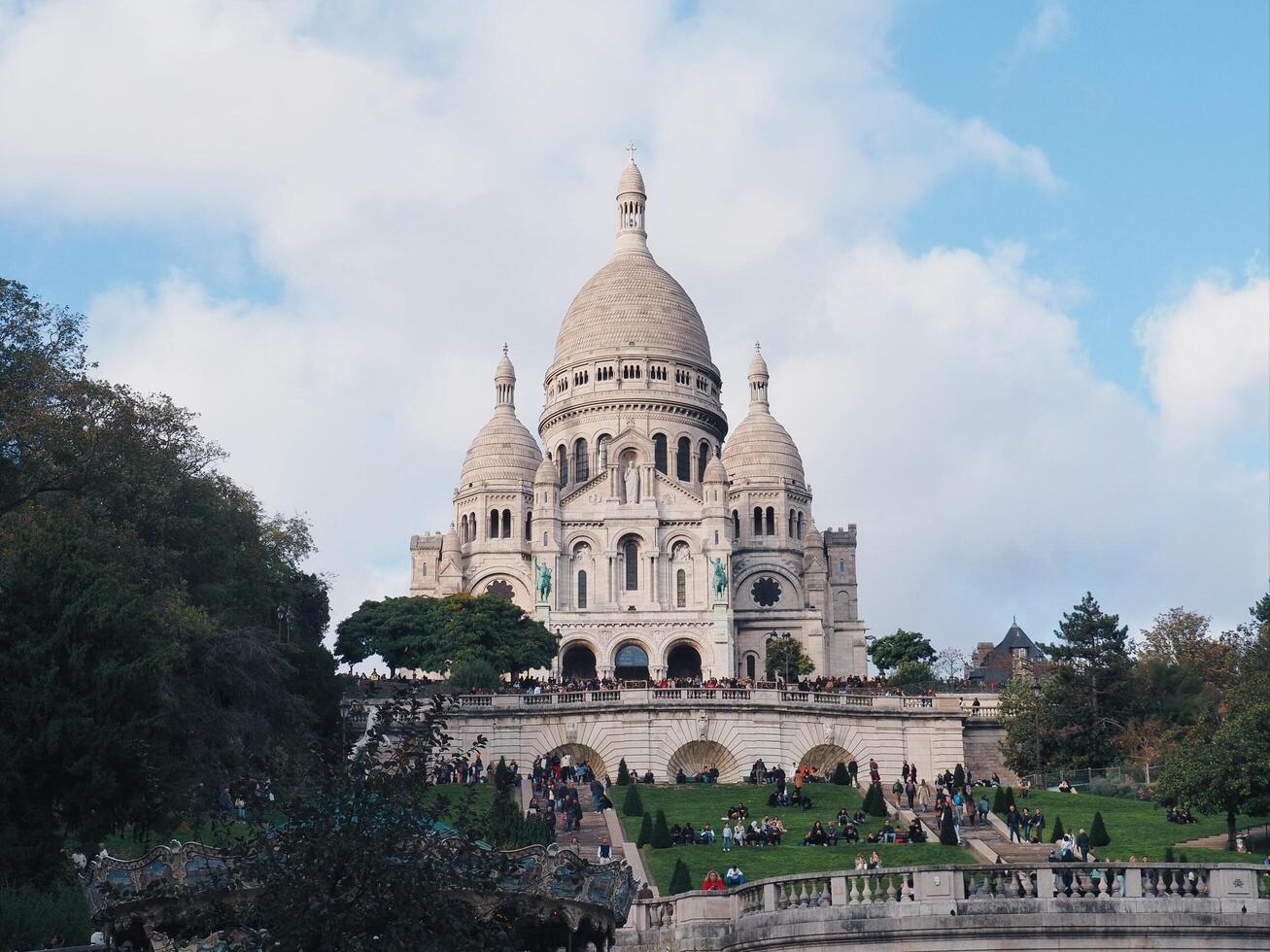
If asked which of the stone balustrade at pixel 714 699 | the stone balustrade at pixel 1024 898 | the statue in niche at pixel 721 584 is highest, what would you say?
the statue in niche at pixel 721 584

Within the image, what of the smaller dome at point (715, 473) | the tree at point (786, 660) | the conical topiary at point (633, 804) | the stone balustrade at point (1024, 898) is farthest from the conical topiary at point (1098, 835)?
the smaller dome at point (715, 473)

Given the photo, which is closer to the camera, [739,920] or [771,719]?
[739,920]

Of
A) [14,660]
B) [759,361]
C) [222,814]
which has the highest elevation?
[759,361]

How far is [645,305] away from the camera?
118 meters

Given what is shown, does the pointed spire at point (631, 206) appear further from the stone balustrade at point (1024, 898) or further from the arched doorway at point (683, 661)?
the stone balustrade at point (1024, 898)

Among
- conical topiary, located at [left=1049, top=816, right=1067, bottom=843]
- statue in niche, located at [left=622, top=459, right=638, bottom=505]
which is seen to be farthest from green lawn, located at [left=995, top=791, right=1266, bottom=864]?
statue in niche, located at [left=622, top=459, right=638, bottom=505]

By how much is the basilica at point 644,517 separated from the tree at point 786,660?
1934mm

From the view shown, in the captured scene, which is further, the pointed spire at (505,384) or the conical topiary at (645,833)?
the pointed spire at (505,384)

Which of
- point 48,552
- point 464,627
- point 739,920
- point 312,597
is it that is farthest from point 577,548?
point 739,920

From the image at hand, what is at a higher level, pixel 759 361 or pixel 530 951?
pixel 759 361

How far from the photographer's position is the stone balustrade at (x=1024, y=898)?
2558cm

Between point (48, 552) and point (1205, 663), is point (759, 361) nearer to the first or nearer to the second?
point (1205, 663)

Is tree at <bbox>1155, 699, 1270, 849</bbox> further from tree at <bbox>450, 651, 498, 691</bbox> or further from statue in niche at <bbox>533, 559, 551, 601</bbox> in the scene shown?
statue in niche at <bbox>533, 559, 551, 601</bbox>

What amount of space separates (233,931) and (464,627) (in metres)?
60.3
